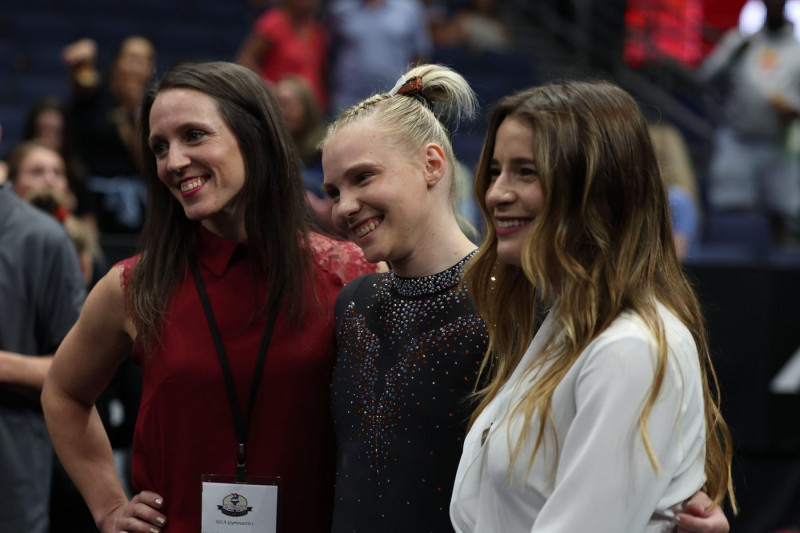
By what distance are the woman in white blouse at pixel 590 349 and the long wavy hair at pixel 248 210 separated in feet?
2.47

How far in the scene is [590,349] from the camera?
168cm

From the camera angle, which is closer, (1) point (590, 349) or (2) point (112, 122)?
(1) point (590, 349)

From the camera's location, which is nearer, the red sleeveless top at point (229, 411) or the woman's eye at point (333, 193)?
the woman's eye at point (333, 193)

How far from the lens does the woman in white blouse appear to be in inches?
63.7

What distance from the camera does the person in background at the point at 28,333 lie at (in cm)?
287

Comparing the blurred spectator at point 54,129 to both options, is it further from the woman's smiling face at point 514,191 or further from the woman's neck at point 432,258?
the woman's smiling face at point 514,191

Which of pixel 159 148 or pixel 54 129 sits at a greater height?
pixel 159 148

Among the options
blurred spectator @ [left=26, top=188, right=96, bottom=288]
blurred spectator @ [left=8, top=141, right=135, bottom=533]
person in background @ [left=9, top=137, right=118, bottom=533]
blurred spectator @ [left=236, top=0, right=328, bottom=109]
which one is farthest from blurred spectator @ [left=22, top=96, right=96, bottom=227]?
blurred spectator @ [left=236, top=0, right=328, bottom=109]

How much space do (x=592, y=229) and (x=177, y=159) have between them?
3.43 ft

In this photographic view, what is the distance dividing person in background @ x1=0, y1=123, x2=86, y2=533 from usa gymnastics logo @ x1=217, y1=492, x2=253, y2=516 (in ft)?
2.53

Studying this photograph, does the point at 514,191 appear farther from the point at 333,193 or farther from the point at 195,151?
the point at 195,151

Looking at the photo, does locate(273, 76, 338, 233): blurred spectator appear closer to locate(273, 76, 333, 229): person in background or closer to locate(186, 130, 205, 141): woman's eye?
locate(273, 76, 333, 229): person in background

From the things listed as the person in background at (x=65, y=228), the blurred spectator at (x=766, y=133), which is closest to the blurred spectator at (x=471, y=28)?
the blurred spectator at (x=766, y=133)

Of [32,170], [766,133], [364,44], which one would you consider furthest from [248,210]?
[766,133]
